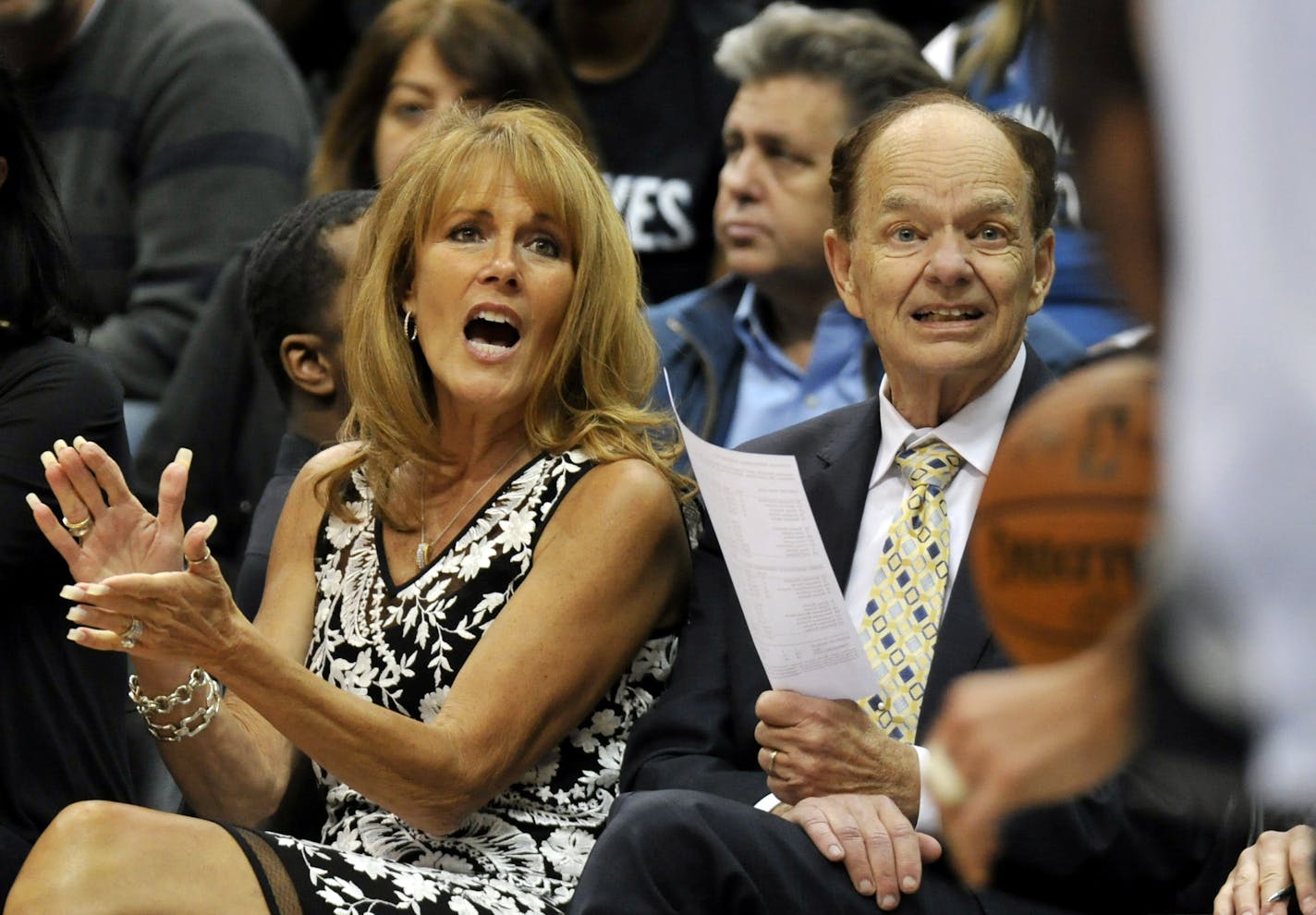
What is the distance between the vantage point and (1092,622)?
715 millimetres

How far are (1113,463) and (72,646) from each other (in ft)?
6.76

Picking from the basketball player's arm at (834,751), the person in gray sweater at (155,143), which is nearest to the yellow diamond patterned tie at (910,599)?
the basketball player's arm at (834,751)

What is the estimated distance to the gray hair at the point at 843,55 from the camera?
3.40 m

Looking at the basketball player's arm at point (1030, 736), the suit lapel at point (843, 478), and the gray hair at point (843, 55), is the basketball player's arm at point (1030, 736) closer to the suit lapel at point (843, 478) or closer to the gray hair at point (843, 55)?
the suit lapel at point (843, 478)

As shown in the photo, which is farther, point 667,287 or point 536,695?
point 667,287

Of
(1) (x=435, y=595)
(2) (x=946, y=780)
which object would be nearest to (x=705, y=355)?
(1) (x=435, y=595)

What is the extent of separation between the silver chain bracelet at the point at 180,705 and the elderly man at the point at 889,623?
53 cm

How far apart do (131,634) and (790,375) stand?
1.64 meters

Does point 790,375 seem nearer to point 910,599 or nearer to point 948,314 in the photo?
point 948,314

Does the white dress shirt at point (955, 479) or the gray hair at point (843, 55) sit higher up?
the gray hair at point (843, 55)

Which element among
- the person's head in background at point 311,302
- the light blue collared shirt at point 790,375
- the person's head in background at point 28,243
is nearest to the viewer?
the person's head in background at point 28,243

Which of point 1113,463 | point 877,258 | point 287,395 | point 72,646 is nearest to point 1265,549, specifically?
point 1113,463

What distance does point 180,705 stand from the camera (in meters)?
2.27

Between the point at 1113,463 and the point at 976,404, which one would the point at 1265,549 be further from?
the point at 976,404
